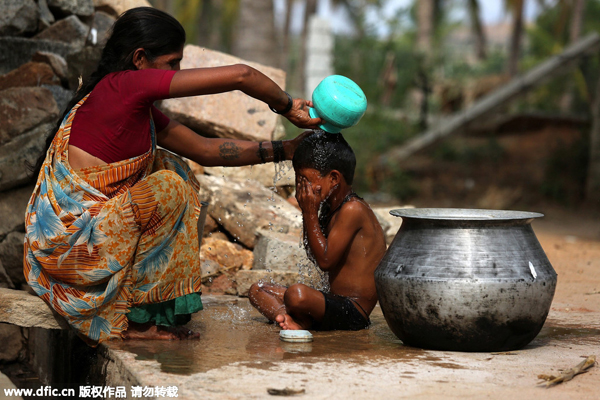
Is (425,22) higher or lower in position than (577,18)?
higher

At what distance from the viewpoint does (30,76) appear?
17.9 feet

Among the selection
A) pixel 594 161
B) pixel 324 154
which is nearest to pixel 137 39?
pixel 324 154

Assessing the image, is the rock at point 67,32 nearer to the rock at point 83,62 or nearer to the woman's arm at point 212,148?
the rock at point 83,62

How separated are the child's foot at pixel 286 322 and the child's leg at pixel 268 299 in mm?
100

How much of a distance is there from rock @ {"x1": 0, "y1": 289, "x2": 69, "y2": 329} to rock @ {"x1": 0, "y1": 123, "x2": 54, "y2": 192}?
65.2 inches

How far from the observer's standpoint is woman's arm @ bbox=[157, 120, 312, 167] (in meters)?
3.80

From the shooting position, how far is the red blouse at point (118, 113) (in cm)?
309

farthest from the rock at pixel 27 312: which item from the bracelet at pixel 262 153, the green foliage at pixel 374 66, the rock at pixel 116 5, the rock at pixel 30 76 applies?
the green foliage at pixel 374 66

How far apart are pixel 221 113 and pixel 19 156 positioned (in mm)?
1637

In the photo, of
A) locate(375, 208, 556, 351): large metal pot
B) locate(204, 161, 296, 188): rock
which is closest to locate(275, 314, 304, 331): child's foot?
locate(375, 208, 556, 351): large metal pot

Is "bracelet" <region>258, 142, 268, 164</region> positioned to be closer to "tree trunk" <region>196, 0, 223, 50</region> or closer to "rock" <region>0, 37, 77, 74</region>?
"rock" <region>0, 37, 77, 74</region>

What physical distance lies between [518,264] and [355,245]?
2.97 ft

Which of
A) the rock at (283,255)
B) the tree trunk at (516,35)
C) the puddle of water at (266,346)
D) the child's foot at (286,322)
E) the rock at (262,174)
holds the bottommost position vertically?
the puddle of water at (266,346)

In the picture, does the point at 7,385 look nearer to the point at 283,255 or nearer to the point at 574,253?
the point at 283,255
